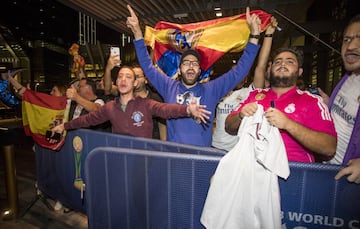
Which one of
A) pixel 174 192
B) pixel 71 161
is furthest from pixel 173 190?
pixel 71 161

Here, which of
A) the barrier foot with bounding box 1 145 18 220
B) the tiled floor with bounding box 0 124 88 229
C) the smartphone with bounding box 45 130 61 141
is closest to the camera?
the smartphone with bounding box 45 130 61 141

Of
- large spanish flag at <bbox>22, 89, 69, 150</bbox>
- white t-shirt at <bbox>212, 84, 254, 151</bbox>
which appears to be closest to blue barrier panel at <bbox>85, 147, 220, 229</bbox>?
white t-shirt at <bbox>212, 84, 254, 151</bbox>

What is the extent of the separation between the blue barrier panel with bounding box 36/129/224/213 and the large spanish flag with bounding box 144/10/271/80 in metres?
1.72

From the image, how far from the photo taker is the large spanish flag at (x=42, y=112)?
3.36 meters

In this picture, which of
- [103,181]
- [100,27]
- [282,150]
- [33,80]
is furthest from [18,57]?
[282,150]

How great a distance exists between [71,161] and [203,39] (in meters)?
2.43

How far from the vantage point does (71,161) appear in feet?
10.2

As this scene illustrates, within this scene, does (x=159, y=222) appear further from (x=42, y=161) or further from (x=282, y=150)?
(x=42, y=161)

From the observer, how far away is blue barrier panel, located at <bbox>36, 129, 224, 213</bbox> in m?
2.59

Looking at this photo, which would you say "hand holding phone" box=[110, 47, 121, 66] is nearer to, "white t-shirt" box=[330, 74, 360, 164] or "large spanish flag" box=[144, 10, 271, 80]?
"large spanish flag" box=[144, 10, 271, 80]

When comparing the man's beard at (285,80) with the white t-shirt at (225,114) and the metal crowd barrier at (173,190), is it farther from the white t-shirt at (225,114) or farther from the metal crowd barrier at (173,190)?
the white t-shirt at (225,114)

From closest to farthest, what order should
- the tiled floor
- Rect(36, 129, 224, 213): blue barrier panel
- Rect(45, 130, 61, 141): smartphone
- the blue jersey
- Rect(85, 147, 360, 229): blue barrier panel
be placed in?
Rect(85, 147, 360, 229): blue barrier panel → Rect(36, 129, 224, 213): blue barrier panel → the blue jersey → Rect(45, 130, 61, 141): smartphone → the tiled floor

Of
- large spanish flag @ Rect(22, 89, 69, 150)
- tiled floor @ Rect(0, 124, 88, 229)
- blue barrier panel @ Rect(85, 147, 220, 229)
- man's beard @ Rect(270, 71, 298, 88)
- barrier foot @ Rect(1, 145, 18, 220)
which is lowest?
tiled floor @ Rect(0, 124, 88, 229)

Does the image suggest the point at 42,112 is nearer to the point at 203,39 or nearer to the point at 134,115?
the point at 134,115
